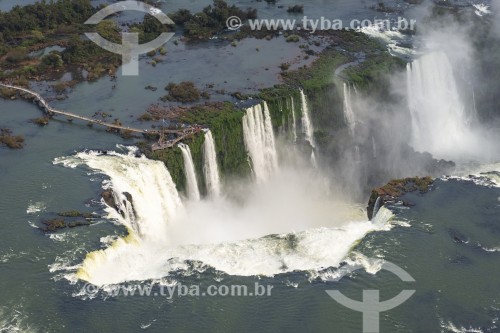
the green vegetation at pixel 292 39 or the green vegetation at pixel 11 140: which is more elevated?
the green vegetation at pixel 292 39

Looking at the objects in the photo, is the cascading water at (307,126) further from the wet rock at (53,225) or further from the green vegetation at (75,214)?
the wet rock at (53,225)

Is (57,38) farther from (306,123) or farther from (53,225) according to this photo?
(53,225)

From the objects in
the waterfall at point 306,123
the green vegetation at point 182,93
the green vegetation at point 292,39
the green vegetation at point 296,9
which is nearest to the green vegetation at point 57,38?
the green vegetation at point 182,93

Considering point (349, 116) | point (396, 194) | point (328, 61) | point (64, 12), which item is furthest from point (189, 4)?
point (396, 194)

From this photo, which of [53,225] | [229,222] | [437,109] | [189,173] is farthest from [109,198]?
[437,109]

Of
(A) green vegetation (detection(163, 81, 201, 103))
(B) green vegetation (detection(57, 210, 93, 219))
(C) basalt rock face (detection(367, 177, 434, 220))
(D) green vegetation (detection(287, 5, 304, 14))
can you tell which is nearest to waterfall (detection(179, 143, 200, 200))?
(A) green vegetation (detection(163, 81, 201, 103))

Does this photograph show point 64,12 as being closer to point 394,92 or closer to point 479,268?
point 394,92
